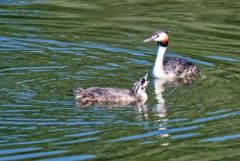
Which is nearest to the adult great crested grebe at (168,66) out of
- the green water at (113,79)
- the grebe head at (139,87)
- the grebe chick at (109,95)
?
the green water at (113,79)

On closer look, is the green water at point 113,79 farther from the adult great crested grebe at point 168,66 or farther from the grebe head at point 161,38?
the grebe head at point 161,38

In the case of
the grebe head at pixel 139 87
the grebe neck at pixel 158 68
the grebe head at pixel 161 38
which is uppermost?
the grebe head at pixel 161 38

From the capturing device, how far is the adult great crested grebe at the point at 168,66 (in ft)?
57.5

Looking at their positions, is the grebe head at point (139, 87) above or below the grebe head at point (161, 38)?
below

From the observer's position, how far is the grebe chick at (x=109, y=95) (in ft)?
48.6

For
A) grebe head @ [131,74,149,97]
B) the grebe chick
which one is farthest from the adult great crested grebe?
the grebe chick

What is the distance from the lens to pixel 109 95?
1493 centimetres

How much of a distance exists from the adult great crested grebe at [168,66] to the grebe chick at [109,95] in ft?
8.03

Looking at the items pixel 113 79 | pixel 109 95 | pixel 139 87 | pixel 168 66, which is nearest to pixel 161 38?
pixel 168 66

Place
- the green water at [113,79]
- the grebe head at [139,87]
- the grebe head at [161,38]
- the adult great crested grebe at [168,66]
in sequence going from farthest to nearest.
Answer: the grebe head at [161,38]
the adult great crested grebe at [168,66]
the grebe head at [139,87]
the green water at [113,79]

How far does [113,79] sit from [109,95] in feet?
5.17

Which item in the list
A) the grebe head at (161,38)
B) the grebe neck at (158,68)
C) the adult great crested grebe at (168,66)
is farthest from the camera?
the grebe head at (161,38)

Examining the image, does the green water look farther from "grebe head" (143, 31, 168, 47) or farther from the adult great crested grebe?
"grebe head" (143, 31, 168, 47)

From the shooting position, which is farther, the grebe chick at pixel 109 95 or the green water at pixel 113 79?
the grebe chick at pixel 109 95
